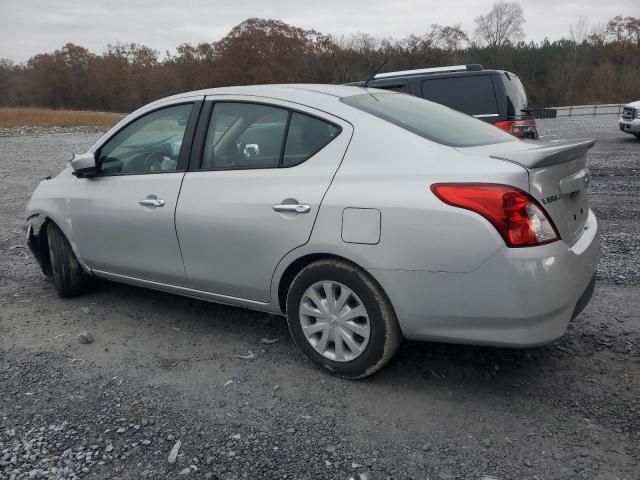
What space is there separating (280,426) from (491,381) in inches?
47.6

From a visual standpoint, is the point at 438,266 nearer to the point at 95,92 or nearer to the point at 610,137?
the point at 610,137

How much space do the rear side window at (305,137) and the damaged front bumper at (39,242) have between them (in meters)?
2.57

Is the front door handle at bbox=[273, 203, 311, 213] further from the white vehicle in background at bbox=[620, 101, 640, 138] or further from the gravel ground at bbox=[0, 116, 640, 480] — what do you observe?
the white vehicle in background at bbox=[620, 101, 640, 138]

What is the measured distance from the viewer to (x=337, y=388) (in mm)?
3115

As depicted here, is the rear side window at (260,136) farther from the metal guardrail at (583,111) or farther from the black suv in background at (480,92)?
the metal guardrail at (583,111)

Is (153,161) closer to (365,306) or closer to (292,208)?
(292,208)

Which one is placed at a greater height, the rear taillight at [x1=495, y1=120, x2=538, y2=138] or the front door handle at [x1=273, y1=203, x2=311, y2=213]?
the rear taillight at [x1=495, y1=120, x2=538, y2=138]

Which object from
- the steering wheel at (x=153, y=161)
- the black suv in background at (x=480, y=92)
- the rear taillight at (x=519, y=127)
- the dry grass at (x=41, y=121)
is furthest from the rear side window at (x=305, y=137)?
the dry grass at (x=41, y=121)

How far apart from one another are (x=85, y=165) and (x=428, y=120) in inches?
99.3

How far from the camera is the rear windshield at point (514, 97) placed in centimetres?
830

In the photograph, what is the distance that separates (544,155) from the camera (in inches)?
106

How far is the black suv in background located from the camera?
829 cm

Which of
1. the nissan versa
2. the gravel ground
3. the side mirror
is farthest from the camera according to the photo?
the side mirror

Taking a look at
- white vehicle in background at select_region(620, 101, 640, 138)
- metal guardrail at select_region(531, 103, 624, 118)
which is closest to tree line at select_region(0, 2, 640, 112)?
metal guardrail at select_region(531, 103, 624, 118)
